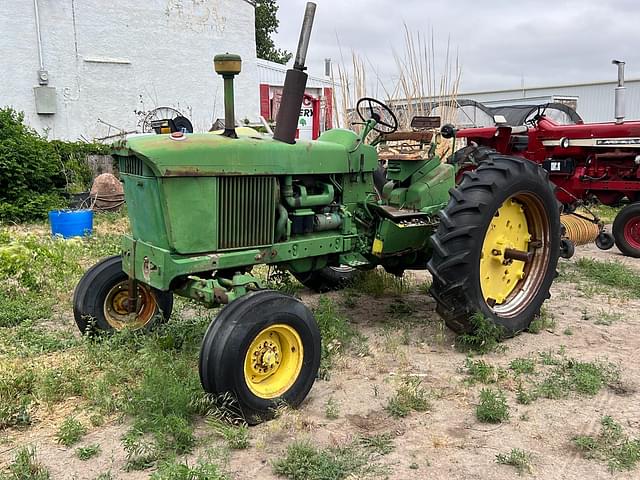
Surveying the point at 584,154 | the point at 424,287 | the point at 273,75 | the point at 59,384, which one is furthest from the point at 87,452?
the point at 273,75

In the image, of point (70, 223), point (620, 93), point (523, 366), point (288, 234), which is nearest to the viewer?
point (523, 366)

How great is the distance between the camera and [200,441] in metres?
2.88

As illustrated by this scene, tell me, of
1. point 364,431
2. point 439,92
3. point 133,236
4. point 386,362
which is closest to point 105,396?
point 133,236

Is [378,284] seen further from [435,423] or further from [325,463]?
[325,463]

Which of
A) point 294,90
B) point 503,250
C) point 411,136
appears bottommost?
point 503,250

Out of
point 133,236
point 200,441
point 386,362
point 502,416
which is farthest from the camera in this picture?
point 386,362

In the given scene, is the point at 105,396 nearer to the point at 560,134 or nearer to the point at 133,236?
the point at 133,236

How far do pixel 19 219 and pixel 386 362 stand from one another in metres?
6.79

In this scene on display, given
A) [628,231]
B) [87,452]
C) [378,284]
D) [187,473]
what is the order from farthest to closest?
[628,231]
[378,284]
[87,452]
[187,473]

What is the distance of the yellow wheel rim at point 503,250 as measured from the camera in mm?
4290

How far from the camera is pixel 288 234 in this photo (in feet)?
12.7

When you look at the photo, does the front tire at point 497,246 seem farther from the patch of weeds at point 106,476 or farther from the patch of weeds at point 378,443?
the patch of weeds at point 106,476

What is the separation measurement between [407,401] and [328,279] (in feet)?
7.71

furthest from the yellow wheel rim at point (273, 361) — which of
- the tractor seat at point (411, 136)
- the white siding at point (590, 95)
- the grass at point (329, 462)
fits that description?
the white siding at point (590, 95)
